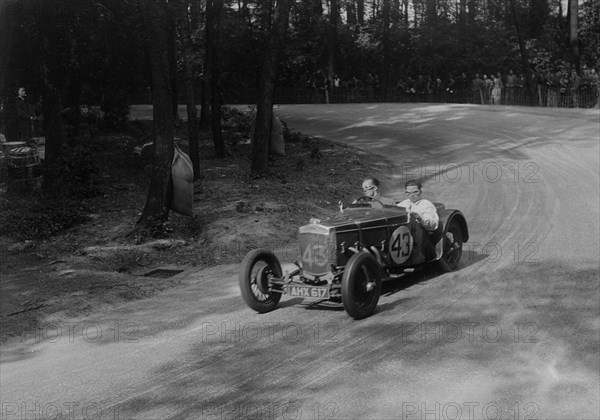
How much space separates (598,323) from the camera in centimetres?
898

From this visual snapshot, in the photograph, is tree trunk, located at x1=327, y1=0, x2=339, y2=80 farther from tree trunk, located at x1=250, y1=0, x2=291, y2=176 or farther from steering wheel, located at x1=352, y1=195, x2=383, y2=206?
steering wheel, located at x1=352, y1=195, x2=383, y2=206

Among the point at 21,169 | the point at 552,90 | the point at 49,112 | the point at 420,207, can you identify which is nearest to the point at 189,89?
the point at 49,112

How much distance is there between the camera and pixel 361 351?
811cm

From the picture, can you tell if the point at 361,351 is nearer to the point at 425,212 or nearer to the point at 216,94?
the point at 425,212

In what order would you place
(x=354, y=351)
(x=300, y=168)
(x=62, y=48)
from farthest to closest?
(x=62, y=48)
(x=300, y=168)
(x=354, y=351)

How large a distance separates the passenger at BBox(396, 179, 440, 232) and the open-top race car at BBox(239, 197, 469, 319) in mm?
198

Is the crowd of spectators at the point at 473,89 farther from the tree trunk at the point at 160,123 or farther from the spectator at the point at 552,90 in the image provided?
the tree trunk at the point at 160,123

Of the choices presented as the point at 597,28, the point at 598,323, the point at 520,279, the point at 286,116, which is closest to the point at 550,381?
the point at 598,323

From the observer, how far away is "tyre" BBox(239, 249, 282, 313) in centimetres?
946

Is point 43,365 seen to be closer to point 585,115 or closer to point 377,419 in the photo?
point 377,419

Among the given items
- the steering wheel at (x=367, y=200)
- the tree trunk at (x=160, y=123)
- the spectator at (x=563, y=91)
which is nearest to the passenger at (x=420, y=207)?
the steering wheel at (x=367, y=200)

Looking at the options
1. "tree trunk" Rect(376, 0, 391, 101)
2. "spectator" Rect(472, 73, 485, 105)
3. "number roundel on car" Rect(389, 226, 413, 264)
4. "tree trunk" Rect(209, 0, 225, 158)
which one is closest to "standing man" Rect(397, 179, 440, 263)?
"number roundel on car" Rect(389, 226, 413, 264)

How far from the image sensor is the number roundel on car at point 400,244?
10.1m

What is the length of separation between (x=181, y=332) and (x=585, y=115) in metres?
26.1
